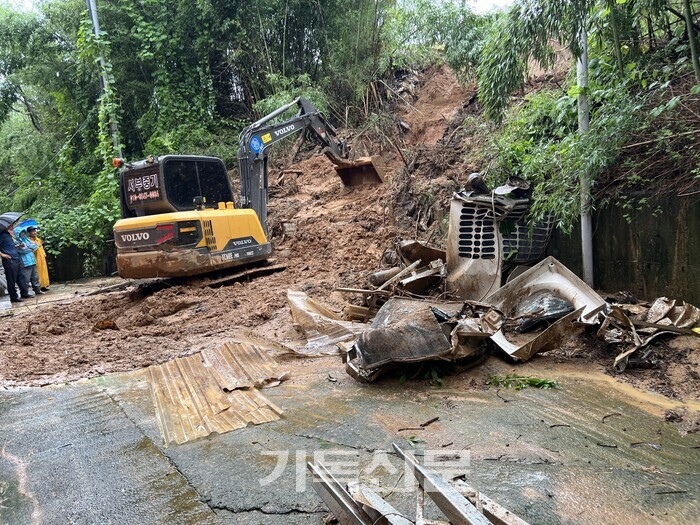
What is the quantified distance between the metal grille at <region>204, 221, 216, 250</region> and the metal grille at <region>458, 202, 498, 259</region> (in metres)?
4.09

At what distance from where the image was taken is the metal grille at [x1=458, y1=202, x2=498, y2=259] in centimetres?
593

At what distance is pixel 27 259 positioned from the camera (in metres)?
11.4

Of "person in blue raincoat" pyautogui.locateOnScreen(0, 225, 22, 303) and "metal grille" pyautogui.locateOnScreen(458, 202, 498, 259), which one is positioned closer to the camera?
"metal grille" pyautogui.locateOnScreen(458, 202, 498, 259)

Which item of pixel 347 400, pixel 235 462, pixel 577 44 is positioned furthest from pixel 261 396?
pixel 577 44

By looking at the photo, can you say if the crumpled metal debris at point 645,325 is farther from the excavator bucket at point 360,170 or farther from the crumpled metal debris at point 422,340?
the excavator bucket at point 360,170

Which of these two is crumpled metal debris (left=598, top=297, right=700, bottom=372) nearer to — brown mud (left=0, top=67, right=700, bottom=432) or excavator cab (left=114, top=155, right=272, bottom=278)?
brown mud (left=0, top=67, right=700, bottom=432)

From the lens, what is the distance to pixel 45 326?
7.84m

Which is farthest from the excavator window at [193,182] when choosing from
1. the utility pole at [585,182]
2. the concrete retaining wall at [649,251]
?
the utility pole at [585,182]

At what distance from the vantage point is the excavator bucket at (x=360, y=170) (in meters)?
10.9

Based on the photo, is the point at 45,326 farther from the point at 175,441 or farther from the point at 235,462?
the point at 235,462

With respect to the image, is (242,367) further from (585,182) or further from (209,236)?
(209,236)

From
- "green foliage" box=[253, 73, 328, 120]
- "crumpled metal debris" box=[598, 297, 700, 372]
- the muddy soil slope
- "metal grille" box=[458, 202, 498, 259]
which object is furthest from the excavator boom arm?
"crumpled metal debris" box=[598, 297, 700, 372]

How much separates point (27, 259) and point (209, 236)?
17.8ft

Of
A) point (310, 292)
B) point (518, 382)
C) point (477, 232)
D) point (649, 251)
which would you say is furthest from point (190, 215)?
point (649, 251)
